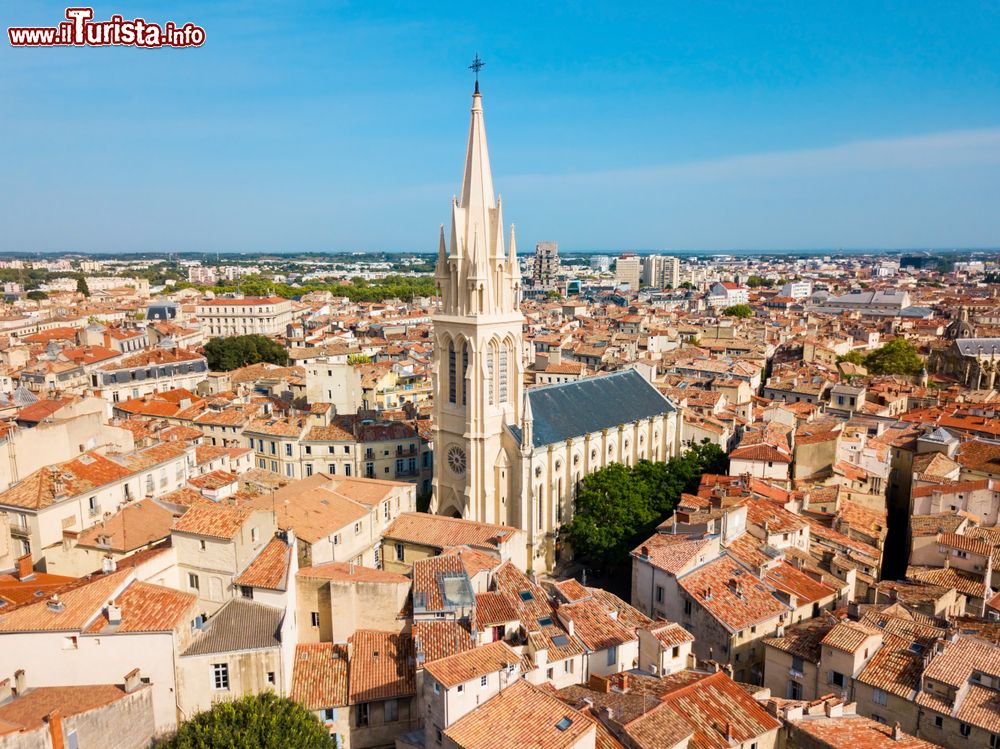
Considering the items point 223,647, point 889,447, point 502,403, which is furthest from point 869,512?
point 223,647

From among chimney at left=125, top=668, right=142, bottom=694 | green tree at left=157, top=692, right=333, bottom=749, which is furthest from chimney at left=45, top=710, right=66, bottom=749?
green tree at left=157, top=692, right=333, bottom=749

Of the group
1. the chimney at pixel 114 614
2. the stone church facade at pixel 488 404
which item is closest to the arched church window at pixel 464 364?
the stone church facade at pixel 488 404

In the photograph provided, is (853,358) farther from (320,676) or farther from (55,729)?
(55,729)

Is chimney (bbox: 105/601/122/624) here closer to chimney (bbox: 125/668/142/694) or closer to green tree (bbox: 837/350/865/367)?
chimney (bbox: 125/668/142/694)

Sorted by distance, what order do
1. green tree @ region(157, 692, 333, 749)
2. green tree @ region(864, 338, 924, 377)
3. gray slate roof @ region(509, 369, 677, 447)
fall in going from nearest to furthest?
1. green tree @ region(157, 692, 333, 749)
2. gray slate roof @ region(509, 369, 677, 447)
3. green tree @ region(864, 338, 924, 377)

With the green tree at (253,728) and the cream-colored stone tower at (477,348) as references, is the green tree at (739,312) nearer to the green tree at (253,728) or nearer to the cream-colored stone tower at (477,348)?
the cream-colored stone tower at (477,348)

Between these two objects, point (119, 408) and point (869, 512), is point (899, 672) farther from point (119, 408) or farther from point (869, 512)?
point (119, 408)
